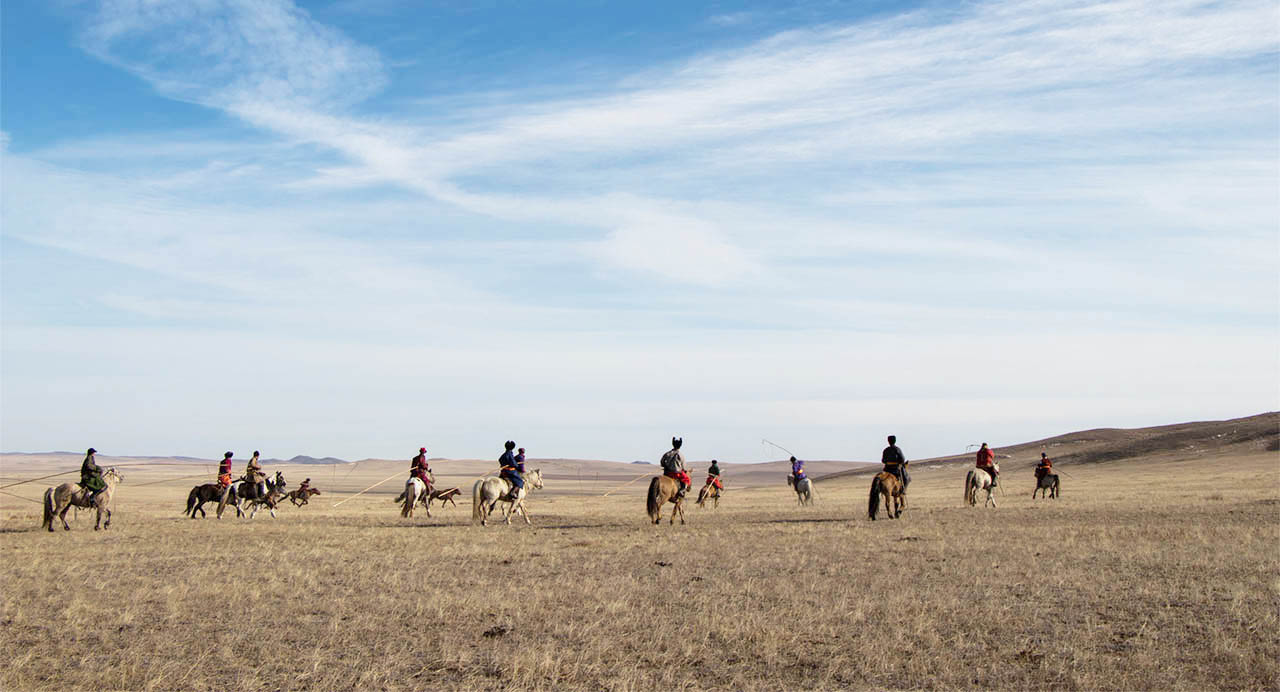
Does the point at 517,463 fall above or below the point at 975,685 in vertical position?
above

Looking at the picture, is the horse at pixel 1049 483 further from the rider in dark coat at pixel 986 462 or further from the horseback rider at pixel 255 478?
the horseback rider at pixel 255 478

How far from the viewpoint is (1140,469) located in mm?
63344

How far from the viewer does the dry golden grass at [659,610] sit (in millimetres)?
9258

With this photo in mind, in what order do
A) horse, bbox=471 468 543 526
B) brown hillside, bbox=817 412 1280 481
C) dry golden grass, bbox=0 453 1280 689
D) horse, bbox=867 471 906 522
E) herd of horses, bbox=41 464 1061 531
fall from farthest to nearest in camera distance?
brown hillside, bbox=817 412 1280 481
horse, bbox=471 468 543 526
horse, bbox=867 471 906 522
herd of horses, bbox=41 464 1061 531
dry golden grass, bbox=0 453 1280 689

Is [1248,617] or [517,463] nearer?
[1248,617]

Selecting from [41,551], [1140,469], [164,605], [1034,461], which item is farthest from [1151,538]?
[1034,461]

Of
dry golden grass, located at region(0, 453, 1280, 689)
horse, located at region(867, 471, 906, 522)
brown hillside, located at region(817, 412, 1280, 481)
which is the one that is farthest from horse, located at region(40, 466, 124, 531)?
brown hillside, located at region(817, 412, 1280, 481)

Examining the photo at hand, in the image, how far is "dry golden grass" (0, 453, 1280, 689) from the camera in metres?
9.26

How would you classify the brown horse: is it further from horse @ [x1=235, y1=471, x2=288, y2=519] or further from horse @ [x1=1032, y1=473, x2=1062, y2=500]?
horse @ [x1=1032, y1=473, x2=1062, y2=500]

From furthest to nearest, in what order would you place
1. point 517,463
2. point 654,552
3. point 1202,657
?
point 517,463
point 654,552
point 1202,657

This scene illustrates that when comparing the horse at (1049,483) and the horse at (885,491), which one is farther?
the horse at (1049,483)

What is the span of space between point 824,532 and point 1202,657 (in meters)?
12.5

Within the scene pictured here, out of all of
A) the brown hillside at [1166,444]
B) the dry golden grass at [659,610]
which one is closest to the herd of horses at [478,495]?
the dry golden grass at [659,610]

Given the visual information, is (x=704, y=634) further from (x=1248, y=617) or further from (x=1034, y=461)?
(x=1034, y=461)
